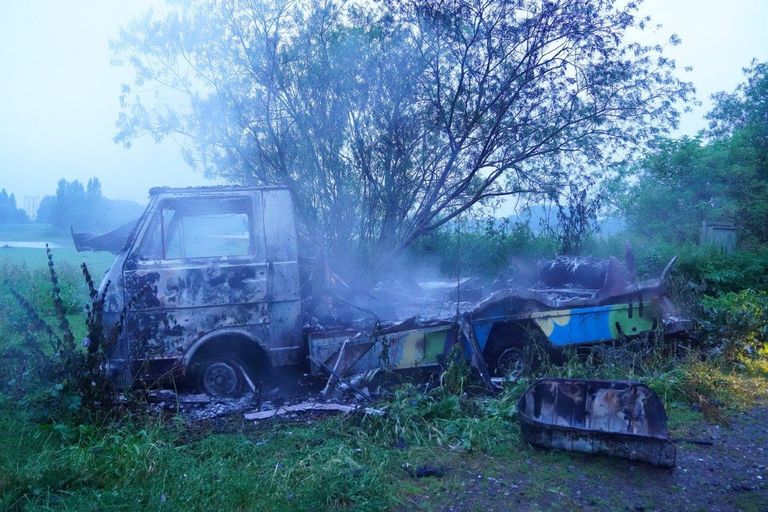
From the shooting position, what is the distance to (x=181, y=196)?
226 inches

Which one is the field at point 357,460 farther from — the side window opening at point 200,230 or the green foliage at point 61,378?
the side window opening at point 200,230

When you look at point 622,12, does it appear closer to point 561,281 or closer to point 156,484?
point 561,281

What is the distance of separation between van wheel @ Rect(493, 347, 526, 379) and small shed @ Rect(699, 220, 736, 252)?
35.1 feet

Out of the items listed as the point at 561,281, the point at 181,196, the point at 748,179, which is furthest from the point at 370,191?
the point at 748,179

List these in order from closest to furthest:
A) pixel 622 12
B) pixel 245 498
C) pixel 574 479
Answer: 1. pixel 245 498
2. pixel 574 479
3. pixel 622 12

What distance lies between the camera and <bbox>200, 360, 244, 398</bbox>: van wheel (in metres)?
5.71

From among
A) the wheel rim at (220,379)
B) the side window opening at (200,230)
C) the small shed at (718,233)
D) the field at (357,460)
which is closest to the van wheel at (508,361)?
the field at (357,460)

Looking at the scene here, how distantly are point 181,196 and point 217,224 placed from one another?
0.46 meters

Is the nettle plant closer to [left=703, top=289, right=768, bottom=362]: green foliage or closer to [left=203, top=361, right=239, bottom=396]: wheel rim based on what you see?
[left=203, top=361, right=239, bottom=396]: wheel rim

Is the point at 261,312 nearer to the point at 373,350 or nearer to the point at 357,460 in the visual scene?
the point at 373,350

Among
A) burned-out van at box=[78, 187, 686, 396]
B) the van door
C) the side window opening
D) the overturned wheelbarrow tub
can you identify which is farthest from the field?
the side window opening

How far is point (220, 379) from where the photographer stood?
18.9 feet

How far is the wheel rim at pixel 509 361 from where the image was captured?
6.30 meters

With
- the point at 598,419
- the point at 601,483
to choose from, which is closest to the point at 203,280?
the point at 598,419
